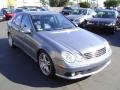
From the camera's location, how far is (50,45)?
17.8 feet

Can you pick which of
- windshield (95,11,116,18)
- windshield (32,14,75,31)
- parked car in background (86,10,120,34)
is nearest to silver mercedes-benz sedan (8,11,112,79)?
windshield (32,14,75,31)

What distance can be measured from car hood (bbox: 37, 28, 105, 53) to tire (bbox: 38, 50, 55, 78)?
1.51 feet

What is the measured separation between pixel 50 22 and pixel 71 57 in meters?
2.03

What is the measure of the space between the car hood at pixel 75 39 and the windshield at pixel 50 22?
0.31 metres

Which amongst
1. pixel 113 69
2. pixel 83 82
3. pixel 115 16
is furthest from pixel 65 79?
pixel 115 16

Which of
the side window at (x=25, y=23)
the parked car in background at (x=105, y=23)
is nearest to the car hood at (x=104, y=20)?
the parked car in background at (x=105, y=23)

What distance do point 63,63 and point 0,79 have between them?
5.76 ft

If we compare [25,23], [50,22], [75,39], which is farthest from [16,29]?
[75,39]

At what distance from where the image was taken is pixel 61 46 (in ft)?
17.2

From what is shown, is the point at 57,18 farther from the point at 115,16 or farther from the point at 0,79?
the point at 115,16

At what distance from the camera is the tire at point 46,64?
211 inches

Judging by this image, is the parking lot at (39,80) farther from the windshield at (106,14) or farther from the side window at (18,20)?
the windshield at (106,14)

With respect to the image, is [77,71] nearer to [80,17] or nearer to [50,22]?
[50,22]

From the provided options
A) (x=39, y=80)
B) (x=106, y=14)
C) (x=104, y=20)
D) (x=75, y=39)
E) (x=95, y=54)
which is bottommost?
(x=39, y=80)
